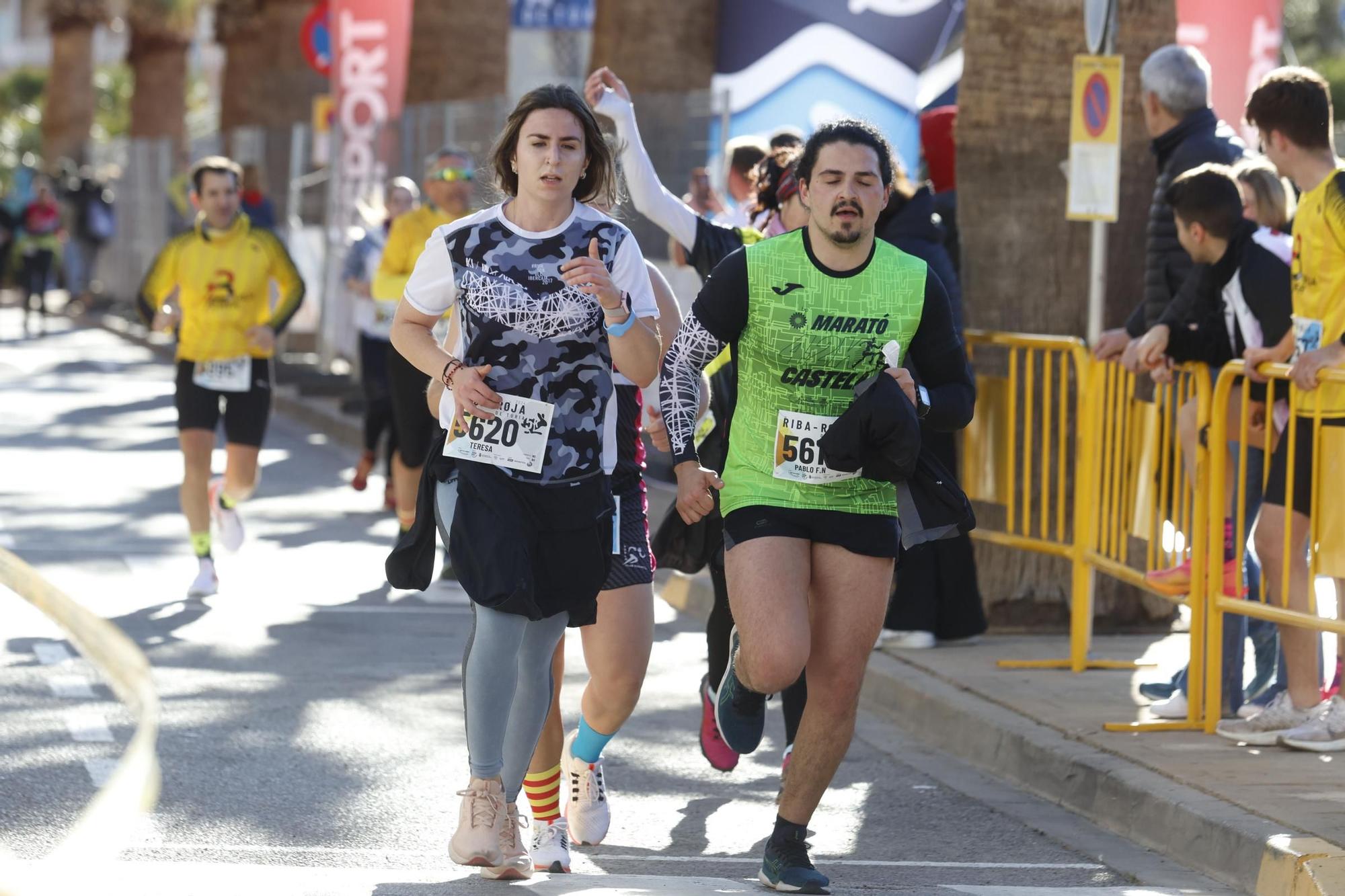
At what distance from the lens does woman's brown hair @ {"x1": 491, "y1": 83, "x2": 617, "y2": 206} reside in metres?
5.67

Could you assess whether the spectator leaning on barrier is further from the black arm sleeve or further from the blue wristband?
the blue wristband

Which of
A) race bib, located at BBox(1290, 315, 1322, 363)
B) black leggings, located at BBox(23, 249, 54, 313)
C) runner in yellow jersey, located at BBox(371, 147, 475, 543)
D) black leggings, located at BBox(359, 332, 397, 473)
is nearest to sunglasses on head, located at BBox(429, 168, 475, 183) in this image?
runner in yellow jersey, located at BBox(371, 147, 475, 543)

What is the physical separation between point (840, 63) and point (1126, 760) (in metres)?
8.88

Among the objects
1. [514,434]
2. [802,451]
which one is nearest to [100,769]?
[514,434]

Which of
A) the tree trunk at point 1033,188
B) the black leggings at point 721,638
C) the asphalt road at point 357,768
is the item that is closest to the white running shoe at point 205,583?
the asphalt road at point 357,768

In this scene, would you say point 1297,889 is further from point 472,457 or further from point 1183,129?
point 1183,129

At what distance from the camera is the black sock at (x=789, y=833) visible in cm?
570

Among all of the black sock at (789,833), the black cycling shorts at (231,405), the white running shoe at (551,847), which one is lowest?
the white running shoe at (551,847)

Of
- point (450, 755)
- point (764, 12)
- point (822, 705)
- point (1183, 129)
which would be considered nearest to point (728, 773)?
point (450, 755)

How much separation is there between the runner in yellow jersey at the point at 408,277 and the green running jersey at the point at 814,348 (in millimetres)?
4525

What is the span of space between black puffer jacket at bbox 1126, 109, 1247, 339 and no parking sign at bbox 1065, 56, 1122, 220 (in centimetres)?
41

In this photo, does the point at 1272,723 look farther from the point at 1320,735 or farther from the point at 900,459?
the point at 900,459

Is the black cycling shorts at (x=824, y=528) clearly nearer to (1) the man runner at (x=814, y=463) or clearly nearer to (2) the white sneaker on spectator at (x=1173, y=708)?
(1) the man runner at (x=814, y=463)

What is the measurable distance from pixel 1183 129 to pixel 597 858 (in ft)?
12.4
